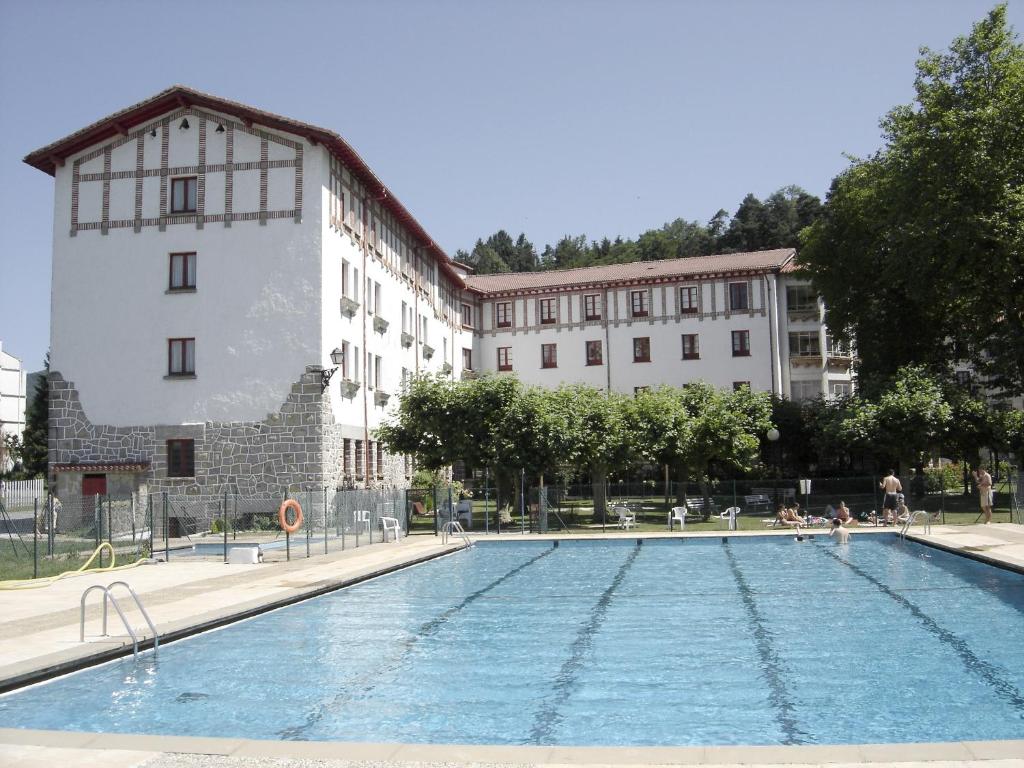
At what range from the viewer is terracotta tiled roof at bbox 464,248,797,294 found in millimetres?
52750

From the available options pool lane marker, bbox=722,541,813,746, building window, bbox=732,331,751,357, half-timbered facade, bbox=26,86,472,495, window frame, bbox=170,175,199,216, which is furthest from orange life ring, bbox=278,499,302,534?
building window, bbox=732,331,751,357

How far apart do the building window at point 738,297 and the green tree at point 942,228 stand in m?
8.06

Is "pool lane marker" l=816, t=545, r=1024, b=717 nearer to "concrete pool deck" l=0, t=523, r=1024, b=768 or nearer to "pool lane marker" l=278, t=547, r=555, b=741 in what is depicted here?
"concrete pool deck" l=0, t=523, r=1024, b=768

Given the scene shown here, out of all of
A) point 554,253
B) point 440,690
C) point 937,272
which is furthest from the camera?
point 554,253

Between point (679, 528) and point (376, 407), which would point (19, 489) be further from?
point (679, 528)

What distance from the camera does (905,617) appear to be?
14.5m

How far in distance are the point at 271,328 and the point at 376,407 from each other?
7.08 metres

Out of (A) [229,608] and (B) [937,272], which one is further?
(B) [937,272]

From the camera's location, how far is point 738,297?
52750 millimetres

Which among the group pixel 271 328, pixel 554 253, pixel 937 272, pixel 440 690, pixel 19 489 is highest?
pixel 554 253

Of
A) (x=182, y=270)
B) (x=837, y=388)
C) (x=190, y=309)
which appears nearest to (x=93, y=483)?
(x=190, y=309)

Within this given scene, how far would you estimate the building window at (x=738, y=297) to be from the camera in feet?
173

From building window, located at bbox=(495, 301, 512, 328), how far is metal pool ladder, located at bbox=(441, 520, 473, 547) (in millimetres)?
26939

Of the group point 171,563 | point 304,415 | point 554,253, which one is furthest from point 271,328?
point 554,253
